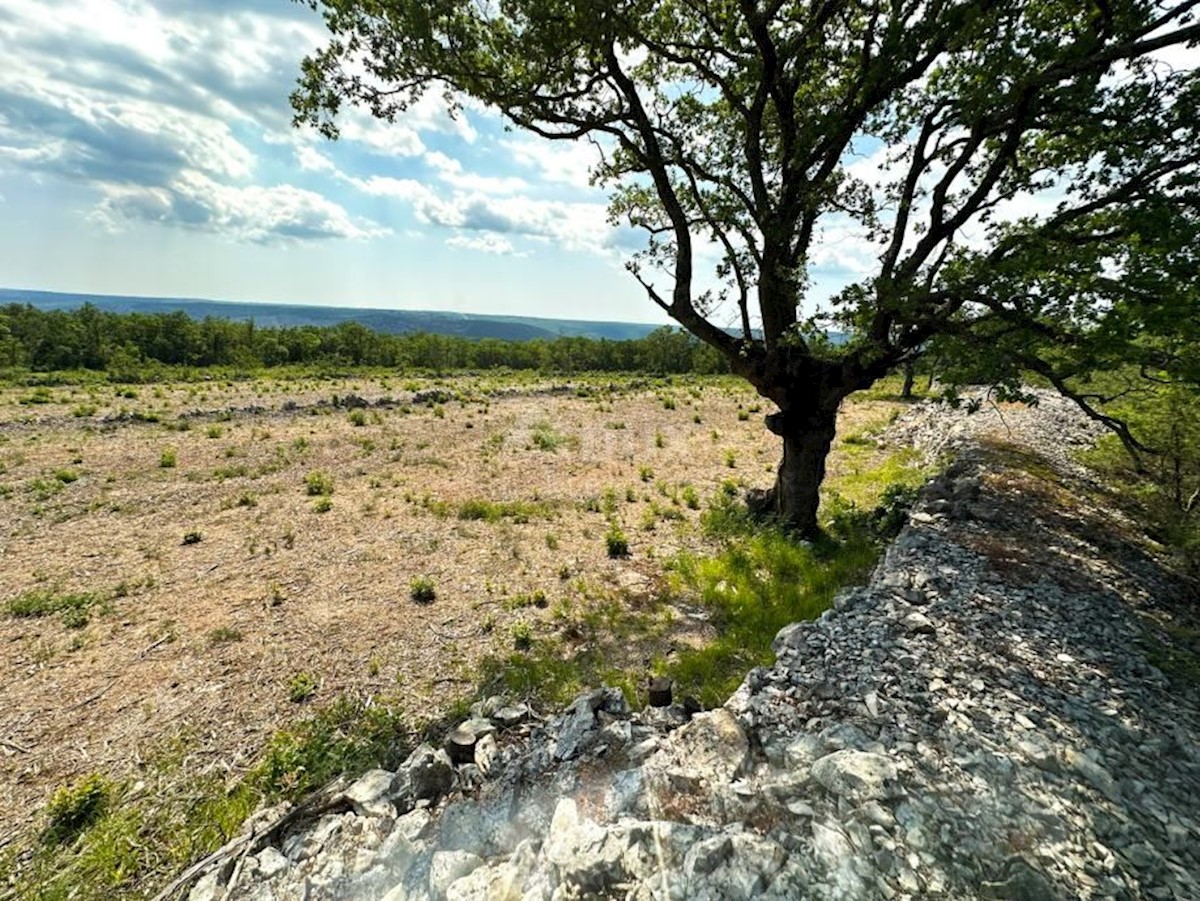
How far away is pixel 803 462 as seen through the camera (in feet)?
38.3

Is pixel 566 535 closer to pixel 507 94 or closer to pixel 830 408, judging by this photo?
pixel 830 408

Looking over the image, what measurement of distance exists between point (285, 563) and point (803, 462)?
10842 millimetres

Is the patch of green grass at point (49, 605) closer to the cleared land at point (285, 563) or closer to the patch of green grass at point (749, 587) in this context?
the cleared land at point (285, 563)

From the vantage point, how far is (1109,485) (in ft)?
40.5

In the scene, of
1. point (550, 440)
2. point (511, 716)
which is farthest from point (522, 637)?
point (550, 440)

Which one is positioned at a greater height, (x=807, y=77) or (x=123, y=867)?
(x=807, y=77)

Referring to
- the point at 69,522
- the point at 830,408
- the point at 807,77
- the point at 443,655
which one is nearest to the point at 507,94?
the point at 807,77

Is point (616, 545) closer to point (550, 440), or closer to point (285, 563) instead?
point (285, 563)

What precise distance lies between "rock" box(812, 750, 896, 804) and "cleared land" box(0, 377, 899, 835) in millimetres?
3747

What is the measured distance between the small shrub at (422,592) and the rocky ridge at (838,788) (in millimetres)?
3637

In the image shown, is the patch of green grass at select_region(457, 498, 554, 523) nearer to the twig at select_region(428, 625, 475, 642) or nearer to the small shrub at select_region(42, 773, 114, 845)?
the twig at select_region(428, 625, 475, 642)

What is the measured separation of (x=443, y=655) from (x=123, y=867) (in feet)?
12.2

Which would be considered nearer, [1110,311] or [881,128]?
[1110,311]

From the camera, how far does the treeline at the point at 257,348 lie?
54781 millimetres
